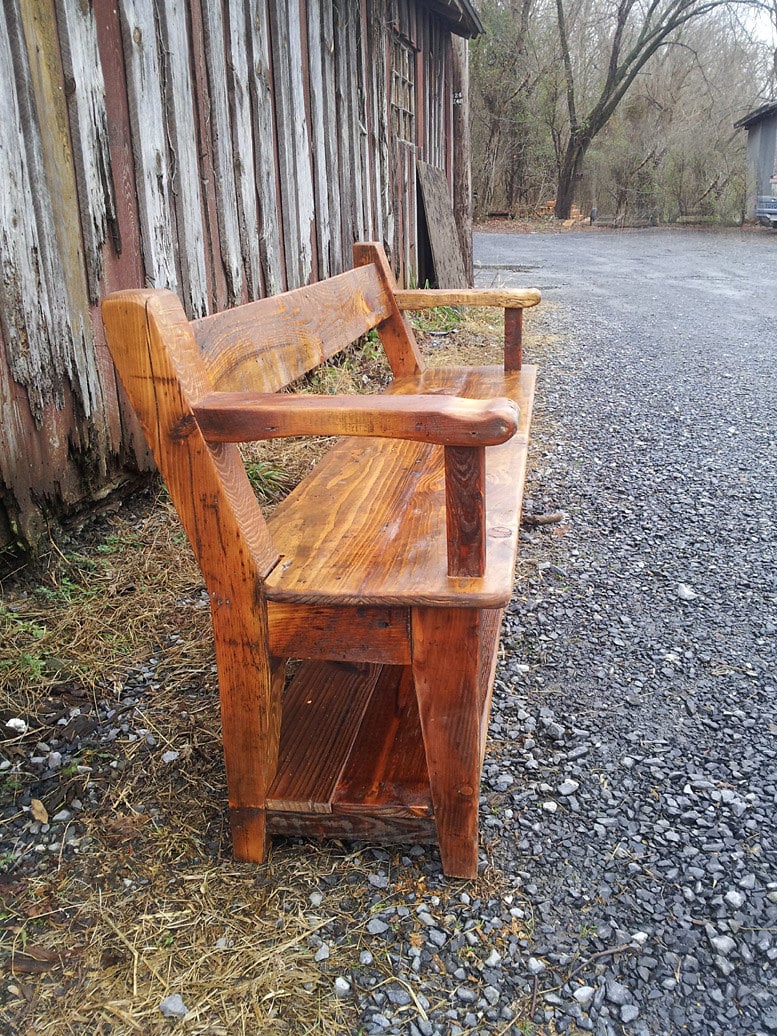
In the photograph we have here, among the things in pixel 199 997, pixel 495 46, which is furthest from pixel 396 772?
pixel 495 46

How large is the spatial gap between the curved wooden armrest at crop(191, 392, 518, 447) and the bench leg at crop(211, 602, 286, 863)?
13.6 inches

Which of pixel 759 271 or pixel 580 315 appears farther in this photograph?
pixel 759 271

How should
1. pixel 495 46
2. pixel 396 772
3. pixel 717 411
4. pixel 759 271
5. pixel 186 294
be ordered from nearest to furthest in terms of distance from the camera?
pixel 396 772 → pixel 186 294 → pixel 717 411 → pixel 759 271 → pixel 495 46

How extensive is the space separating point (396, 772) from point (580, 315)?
731 centimetres

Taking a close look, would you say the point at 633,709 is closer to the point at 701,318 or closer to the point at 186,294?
the point at 186,294

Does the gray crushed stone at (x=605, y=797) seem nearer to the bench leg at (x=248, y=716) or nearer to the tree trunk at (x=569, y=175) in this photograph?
the bench leg at (x=248, y=716)

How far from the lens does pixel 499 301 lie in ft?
10.6

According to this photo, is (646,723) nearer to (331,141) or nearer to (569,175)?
(331,141)

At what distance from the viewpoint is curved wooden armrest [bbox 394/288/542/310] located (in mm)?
3178

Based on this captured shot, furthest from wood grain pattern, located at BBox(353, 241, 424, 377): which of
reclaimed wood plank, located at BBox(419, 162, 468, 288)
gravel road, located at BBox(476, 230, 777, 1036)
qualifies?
reclaimed wood plank, located at BBox(419, 162, 468, 288)

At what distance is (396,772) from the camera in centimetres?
181

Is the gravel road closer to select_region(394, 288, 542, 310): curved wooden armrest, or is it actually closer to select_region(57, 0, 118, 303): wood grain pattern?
select_region(394, 288, 542, 310): curved wooden armrest

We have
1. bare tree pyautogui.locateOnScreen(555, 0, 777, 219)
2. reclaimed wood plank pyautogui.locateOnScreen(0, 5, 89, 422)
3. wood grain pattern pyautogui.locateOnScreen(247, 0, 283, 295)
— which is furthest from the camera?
bare tree pyautogui.locateOnScreen(555, 0, 777, 219)

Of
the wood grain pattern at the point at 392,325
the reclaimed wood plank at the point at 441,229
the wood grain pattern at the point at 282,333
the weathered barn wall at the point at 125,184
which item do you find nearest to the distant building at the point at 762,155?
the reclaimed wood plank at the point at 441,229
